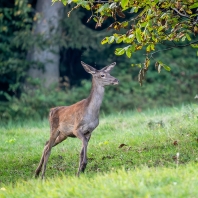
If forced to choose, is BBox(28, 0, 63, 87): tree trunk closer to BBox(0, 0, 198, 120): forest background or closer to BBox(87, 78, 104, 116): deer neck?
BBox(0, 0, 198, 120): forest background

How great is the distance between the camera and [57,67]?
25.1 meters

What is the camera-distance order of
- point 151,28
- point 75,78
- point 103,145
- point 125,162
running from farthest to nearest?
point 75,78 → point 103,145 → point 125,162 → point 151,28

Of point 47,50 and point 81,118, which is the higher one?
point 47,50

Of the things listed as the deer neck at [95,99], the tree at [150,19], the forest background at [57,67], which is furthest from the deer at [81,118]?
the forest background at [57,67]

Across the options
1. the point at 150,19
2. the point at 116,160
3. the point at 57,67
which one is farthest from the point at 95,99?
the point at 57,67

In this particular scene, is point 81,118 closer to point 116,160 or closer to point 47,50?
point 116,160

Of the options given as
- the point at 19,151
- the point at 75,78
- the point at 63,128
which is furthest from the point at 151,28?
the point at 75,78

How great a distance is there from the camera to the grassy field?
7.86 metres

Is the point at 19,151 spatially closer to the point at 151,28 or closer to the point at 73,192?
the point at 151,28

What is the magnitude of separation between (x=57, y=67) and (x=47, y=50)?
824 mm

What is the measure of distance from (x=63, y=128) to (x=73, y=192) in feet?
11.4

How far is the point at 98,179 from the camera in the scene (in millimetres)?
8438

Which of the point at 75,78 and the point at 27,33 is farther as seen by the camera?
the point at 75,78

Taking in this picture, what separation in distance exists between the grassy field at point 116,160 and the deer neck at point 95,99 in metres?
0.91
